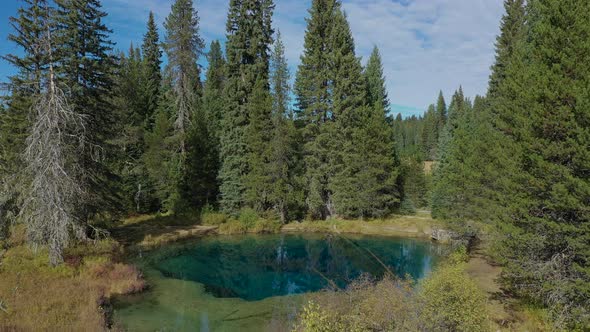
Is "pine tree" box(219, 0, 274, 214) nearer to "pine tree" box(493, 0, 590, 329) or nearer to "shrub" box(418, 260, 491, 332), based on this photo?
"pine tree" box(493, 0, 590, 329)

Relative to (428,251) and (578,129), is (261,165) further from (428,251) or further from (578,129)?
(578,129)

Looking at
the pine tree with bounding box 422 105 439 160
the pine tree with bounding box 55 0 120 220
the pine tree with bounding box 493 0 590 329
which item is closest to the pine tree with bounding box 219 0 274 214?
the pine tree with bounding box 55 0 120 220

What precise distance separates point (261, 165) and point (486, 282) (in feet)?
72.7

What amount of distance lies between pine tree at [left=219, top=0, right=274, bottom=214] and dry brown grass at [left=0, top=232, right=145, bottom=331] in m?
15.3

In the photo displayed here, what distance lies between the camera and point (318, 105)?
3738cm

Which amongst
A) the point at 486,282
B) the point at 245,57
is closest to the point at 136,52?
the point at 245,57

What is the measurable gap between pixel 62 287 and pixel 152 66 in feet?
137

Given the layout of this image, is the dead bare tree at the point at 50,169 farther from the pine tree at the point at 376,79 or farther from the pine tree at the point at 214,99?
the pine tree at the point at 376,79

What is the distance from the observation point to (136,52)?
206ft

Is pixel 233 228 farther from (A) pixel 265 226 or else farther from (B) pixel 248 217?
(A) pixel 265 226

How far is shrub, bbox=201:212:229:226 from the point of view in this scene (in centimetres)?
3522

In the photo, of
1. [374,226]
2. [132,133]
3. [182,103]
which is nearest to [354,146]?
[374,226]

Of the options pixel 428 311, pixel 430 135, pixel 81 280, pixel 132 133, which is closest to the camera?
pixel 428 311

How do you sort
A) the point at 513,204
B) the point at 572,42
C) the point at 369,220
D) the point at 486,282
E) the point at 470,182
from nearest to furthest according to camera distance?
1. the point at 572,42
2. the point at 513,204
3. the point at 486,282
4. the point at 470,182
5. the point at 369,220
